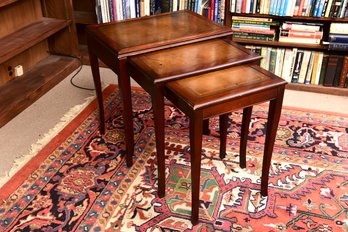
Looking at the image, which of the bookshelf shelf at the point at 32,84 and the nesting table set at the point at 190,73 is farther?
the bookshelf shelf at the point at 32,84

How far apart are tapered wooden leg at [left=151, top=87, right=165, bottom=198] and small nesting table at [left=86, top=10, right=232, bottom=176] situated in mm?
29

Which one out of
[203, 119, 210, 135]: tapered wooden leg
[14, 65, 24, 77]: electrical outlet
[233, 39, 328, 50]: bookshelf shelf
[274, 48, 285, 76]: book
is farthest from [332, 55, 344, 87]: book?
[14, 65, 24, 77]: electrical outlet

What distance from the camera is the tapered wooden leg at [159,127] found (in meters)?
1.46

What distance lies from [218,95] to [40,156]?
104cm

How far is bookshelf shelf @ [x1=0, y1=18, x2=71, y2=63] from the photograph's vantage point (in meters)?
2.23

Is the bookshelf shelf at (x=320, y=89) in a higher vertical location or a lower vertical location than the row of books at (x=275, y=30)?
lower

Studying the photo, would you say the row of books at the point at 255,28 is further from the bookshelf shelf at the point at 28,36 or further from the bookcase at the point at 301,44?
the bookshelf shelf at the point at 28,36

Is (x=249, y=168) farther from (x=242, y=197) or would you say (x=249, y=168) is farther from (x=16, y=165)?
(x=16, y=165)

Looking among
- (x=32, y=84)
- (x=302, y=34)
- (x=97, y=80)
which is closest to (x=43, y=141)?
(x=97, y=80)

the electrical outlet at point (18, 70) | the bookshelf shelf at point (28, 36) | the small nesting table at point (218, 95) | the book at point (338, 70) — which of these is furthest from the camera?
the electrical outlet at point (18, 70)

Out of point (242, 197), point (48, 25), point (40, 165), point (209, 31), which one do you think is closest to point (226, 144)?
point (242, 197)

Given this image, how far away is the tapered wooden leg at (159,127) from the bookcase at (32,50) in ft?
3.49

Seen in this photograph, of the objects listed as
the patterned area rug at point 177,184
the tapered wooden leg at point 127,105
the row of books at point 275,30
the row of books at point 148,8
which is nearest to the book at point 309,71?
the row of books at point 275,30

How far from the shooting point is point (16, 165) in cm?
188
